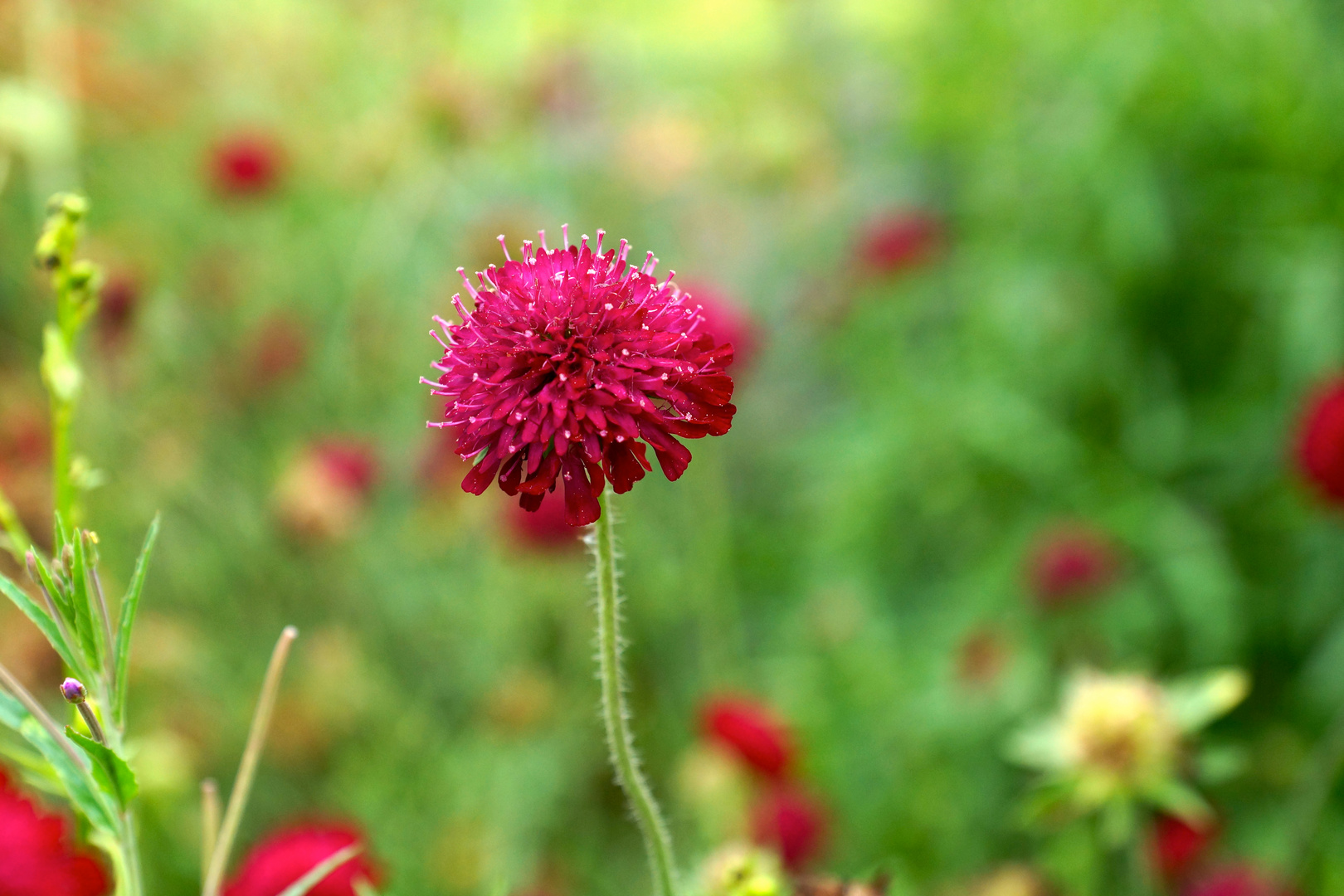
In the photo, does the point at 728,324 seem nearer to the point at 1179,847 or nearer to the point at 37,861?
the point at 1179,847

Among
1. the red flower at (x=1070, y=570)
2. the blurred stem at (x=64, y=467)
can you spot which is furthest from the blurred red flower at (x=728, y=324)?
the blurred stem at (x=64, y=467)

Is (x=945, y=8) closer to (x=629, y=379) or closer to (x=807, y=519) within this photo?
(x=807, y=519)

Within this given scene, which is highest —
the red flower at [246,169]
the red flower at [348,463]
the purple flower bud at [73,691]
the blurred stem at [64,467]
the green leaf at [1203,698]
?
the red flower at [246,169]

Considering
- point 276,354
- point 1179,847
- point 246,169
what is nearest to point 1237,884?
point 1179,847

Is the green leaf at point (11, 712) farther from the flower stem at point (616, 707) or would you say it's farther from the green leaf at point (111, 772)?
the flower stem at point (616, 707)

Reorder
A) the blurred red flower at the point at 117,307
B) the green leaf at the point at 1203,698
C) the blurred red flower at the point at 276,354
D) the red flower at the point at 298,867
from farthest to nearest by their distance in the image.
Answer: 1. the blurred red flower at the point at 276,354
2. the blurred red flower at the point at 117,307
3. the green leaf at the point at 1203,698
4. the red flower at the point at 298,867

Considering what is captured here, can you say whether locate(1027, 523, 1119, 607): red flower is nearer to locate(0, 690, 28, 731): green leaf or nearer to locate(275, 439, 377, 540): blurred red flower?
locate(275, 439, 377, 540): blurred red flower

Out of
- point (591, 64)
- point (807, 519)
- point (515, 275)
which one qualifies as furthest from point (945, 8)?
point (515, 275)
